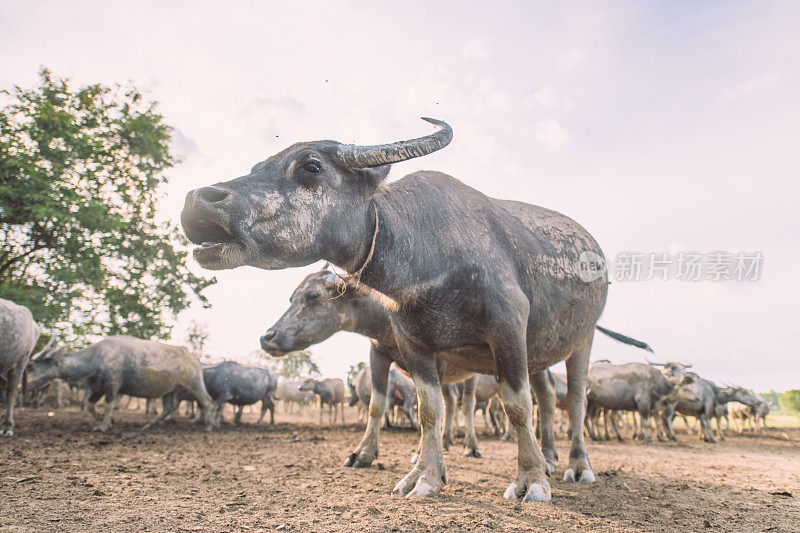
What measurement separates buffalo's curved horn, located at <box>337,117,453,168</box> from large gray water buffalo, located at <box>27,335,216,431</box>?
9944 millimetres

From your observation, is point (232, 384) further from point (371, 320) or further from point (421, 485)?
point (421, 485)

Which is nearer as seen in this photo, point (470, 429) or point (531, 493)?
point (531, 493)

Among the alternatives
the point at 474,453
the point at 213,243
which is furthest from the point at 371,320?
the point at 213,243

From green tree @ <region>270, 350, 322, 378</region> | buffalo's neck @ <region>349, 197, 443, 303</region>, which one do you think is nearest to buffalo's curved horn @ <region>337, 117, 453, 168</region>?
buffalo's neck @ <region>349, 197, 443, 303</region>

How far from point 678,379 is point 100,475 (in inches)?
605

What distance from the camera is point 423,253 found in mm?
3410

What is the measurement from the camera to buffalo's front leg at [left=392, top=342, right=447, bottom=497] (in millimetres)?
3494

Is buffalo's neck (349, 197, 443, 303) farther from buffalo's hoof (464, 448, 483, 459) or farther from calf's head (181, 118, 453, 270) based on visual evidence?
buffalo's hoof (464, 448, 483, 459)

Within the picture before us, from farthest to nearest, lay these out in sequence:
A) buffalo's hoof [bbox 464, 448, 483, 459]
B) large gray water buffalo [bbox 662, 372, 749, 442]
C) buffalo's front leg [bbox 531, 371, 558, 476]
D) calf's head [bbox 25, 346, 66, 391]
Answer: large gray water buffalo [bbox 662, 372, 749, 442]
calf's head [bbox 25, 346, 66, 391]
buffalo's hoof [bbox 464, 448, 483, 459]
buffalo's front leg [bbox 531, 371, 558, 476]

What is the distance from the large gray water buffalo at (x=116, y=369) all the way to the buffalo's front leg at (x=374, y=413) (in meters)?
7.17

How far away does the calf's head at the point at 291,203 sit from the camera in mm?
2641

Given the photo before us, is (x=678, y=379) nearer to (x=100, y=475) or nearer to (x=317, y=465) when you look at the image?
(x=317, y=465)

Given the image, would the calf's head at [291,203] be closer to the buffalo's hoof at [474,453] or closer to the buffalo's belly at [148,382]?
the buffalo's hoof at [474,453]

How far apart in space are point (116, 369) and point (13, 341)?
404 centimetres
